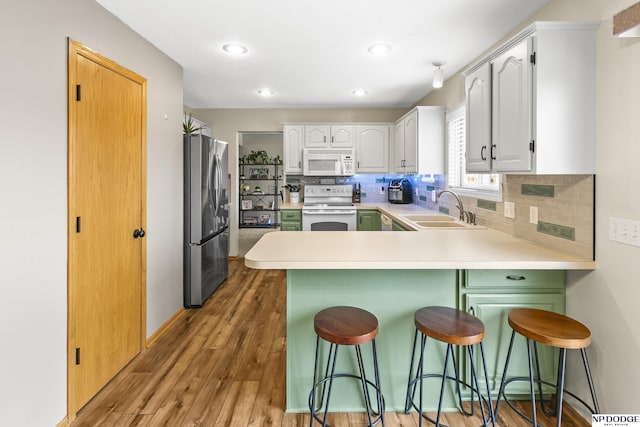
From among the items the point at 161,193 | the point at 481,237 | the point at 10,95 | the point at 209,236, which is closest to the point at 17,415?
the point at 10,95

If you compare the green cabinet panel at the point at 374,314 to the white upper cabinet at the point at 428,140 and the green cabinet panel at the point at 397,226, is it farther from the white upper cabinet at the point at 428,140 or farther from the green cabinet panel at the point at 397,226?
the white upper cabinet at the point at 428,140

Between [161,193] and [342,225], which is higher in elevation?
[161,193]

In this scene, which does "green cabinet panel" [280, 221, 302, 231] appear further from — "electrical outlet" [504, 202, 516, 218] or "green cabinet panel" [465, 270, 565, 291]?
"green cabinet panel" [465, 270, 565, 291]

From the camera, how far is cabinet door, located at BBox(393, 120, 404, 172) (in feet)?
15.7

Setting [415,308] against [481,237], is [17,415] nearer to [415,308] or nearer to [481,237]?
[415,308]

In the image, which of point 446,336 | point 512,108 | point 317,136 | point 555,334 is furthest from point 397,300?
point 317,136

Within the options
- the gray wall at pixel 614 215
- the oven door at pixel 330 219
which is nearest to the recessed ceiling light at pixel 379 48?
the gray wall at pixel 614 215

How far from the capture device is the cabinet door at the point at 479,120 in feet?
7.33

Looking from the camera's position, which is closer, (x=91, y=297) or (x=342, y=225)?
(x=91, y=297)

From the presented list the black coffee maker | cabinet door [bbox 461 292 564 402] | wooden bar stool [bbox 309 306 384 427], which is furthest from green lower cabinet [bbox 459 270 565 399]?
the black coffee maker

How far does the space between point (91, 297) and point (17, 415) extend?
26.7 inches

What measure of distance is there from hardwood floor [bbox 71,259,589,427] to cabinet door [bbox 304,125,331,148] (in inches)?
106

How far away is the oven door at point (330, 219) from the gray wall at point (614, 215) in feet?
10.6

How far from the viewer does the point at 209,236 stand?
13.0 feet
